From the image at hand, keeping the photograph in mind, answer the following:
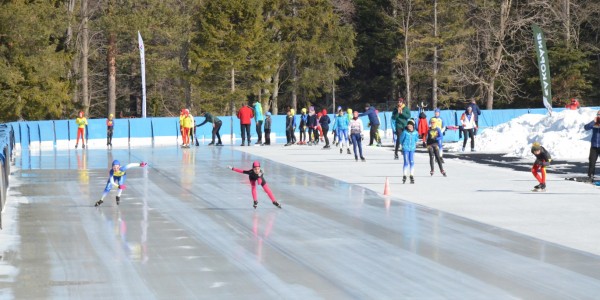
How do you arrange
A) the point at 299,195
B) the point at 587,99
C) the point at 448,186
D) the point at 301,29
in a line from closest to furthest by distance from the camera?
the point at 299,195 < the point at 448,186 < the point at 587,99 < the point at 301,29

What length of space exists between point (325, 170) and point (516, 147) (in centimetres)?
928

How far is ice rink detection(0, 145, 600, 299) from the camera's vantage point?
12.0 meters

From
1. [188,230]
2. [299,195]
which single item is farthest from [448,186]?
[188,230]

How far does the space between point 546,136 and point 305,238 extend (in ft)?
72.6

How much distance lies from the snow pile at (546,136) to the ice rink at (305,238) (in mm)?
6768

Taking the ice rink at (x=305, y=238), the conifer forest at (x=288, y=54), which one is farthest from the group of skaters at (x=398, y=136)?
the conifer forest at (x=288, y=54)

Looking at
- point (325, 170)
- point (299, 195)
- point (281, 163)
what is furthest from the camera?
point (281, 163)

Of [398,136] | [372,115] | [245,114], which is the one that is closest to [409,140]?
[398,136]

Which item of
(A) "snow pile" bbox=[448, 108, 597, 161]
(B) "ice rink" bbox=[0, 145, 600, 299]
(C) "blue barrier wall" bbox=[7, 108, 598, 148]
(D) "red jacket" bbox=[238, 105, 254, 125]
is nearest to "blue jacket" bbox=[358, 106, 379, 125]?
(A) "snow pile" bbox=[448, 108, 597, 161]

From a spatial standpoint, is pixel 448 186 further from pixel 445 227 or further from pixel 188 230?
pixel 188 230

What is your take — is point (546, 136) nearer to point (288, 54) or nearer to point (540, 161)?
point (540, 161)

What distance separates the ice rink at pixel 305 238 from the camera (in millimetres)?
11969

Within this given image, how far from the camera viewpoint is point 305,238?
52.7ft

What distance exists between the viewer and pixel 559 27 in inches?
2980
